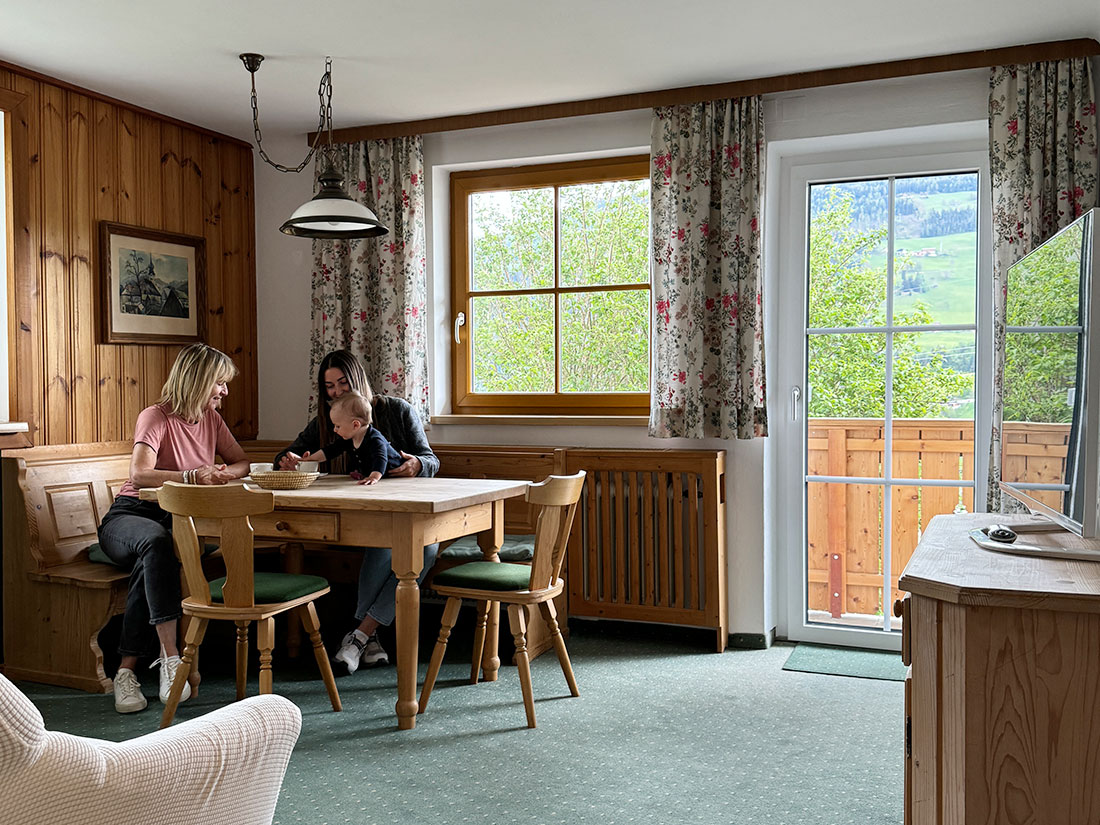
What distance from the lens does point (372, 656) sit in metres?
3.78

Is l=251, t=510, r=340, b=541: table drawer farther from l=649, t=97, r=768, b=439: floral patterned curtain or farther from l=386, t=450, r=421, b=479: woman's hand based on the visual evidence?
l=649, t=97, r=768, b=439: floral patterned curtain

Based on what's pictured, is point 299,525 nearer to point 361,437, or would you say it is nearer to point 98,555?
point 361,437

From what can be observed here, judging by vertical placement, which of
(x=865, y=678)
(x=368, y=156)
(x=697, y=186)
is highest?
(x=368, y=156)

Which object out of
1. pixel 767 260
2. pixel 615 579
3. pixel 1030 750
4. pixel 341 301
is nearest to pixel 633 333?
pixel 767 260

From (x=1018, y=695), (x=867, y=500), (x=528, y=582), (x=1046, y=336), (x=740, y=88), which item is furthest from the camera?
(x=867, y=500)

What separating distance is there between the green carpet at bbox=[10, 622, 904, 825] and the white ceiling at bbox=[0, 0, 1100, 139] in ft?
7.65

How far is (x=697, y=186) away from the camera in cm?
400

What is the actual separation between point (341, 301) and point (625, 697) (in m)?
2.35

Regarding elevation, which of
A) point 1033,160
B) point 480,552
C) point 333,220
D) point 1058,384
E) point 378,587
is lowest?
point 378,587

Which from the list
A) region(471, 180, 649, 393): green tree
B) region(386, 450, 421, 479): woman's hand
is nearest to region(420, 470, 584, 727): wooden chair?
region(386, 450, 421, 479): woman's hand

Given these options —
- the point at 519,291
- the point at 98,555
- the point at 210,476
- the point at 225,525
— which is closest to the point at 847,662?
the point at 519,291

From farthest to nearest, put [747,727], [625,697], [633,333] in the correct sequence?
[633,333], [625,697], [747,727]

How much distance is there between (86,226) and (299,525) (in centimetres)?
179

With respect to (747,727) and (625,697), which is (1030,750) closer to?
(747,727)
